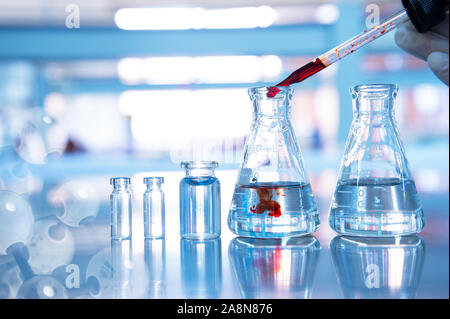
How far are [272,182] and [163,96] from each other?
932 centimetres

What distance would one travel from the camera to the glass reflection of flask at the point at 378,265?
1.60 ft

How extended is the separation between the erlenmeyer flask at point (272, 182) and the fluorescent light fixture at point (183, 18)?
458cm

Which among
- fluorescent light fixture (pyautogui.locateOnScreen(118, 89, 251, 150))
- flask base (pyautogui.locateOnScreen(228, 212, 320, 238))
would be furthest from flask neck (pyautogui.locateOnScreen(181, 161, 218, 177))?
fluorescent light fixture (pyautogui.locateOnScreen(118, 89, 251, 150))

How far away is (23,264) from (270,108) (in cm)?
46

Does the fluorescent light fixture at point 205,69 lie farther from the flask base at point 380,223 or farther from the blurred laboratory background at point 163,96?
the flask base at point 380,223

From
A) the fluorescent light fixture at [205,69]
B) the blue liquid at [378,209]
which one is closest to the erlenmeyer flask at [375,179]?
the blue liquid at [378,209]

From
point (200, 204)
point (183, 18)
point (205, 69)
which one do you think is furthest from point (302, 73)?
point (205, 69)

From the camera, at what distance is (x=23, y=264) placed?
0.64m

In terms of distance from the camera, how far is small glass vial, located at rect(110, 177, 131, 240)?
0.81 meters

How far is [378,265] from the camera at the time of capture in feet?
1.91
